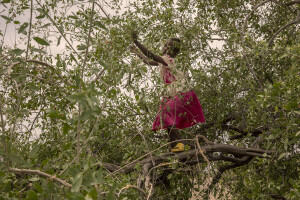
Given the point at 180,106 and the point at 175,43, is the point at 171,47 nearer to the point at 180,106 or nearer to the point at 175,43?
the point at 175,43

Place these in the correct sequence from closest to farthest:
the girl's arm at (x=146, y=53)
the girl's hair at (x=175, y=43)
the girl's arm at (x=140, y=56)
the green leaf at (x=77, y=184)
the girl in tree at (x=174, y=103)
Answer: the green leaf at (x=77, y=184) → the girl's arm at (x=140, y=56) → the girl's arm at (x=146, y=53) → the girl in tree at (x=174, y=103) → the girl's hair at (x=175, y=43)

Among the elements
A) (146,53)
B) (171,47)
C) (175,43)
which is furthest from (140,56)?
(171,47)

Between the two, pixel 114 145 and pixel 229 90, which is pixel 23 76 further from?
pixel 229 90

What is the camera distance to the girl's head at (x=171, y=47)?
4.46 m

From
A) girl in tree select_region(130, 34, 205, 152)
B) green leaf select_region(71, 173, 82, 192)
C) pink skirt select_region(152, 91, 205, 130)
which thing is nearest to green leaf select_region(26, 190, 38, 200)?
green leaf select_region(71, 173, 82, 192)

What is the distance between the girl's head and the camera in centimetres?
446

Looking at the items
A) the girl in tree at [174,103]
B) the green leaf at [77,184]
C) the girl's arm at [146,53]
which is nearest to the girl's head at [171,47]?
the girl in tree at [174,103]

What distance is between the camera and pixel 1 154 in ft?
5.75

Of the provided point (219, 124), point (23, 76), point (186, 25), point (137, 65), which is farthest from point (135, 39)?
point (23, 76)

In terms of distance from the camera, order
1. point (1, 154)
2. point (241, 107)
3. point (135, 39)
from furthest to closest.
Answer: point (241, 107) < point (135, 39) < point (1, 154)

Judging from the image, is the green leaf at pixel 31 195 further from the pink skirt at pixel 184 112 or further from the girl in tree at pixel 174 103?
the pink skirt at pixel 184 112

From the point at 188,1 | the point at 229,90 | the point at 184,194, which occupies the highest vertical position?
the point at 188,1

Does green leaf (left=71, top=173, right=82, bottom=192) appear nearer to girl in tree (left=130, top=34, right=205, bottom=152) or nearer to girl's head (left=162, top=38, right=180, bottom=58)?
girl in tree (left=130, top=34, right=205, bottom=152)

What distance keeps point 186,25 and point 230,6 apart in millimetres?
883
